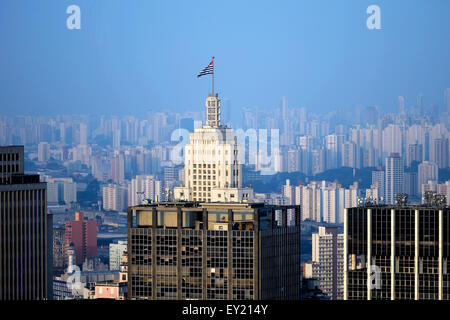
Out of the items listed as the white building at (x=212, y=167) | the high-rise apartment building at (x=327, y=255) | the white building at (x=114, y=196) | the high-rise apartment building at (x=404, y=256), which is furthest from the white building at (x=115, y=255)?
the high-rise apartment building at (x=404, y=256)

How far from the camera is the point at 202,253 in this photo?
74.4ft

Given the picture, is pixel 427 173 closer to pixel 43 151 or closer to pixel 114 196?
pixel 114 196

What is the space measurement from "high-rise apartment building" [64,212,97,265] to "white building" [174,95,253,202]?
6.22 metres

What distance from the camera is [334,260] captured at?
130 feet

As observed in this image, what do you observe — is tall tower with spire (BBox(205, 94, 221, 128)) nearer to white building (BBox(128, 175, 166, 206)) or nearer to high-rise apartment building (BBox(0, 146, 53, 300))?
white building (BBox(128, 175, 166, 206))

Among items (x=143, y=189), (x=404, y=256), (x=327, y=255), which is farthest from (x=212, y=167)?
(x=404, y=256)

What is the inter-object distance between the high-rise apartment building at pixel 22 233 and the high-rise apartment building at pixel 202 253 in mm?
2321

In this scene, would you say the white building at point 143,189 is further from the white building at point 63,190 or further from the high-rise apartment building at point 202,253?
the high-rise apartment building at point 202,253

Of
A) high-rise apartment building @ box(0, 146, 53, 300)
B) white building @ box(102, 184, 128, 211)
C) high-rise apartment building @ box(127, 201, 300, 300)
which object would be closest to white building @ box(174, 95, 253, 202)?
white building @ box(102, 184, 128, 211)

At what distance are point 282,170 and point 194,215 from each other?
17076mm

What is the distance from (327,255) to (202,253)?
715 inches

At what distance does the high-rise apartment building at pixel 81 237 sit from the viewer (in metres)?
40.8

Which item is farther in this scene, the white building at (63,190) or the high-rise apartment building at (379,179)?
the high-rise apartment building at (379,179)
